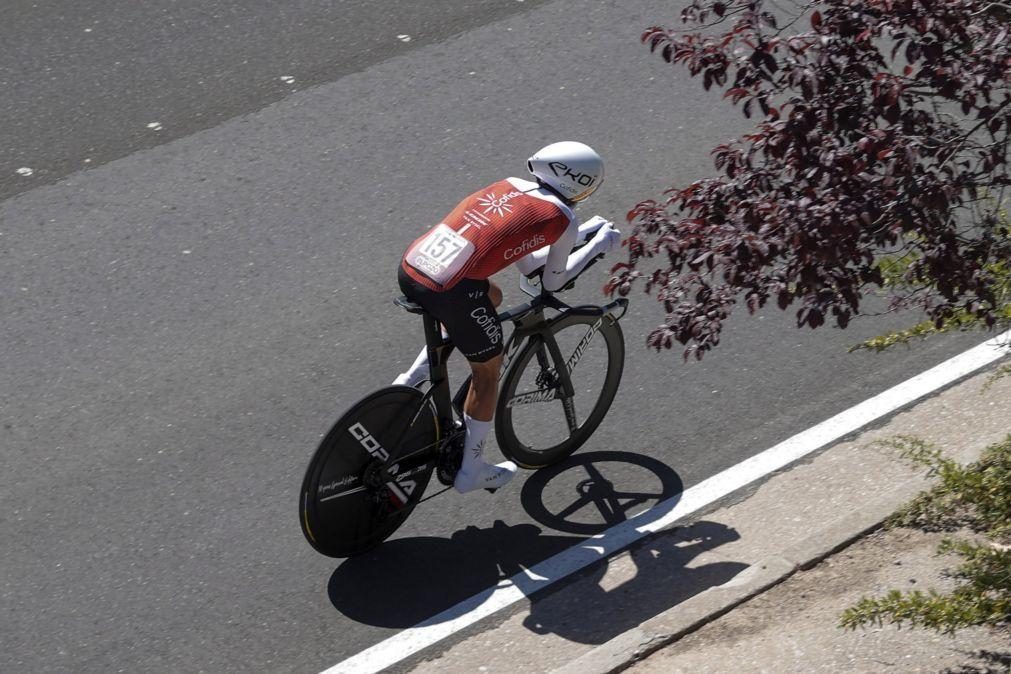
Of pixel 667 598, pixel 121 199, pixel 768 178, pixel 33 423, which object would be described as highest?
pixel 768 178

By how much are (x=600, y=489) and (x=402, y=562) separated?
1.08m

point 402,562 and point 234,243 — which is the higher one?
point 234,243

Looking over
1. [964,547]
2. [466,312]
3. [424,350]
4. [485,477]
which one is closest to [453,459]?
[485,477]

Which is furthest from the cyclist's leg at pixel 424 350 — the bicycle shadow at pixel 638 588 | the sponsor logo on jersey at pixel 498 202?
the bicycle shadow at pixel 638 588

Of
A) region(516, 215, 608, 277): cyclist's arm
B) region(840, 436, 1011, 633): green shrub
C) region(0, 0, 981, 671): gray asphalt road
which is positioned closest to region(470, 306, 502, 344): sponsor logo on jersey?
region(516, 215, 608, 277): cyclist's arm

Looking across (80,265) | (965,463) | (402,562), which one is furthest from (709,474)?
(80,265)

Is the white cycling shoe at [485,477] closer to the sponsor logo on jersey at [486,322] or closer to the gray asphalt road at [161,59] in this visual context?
the sponsor logo on jersey at [486,322]

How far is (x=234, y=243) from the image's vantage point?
8.16 metres

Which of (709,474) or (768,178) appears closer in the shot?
(768,178)

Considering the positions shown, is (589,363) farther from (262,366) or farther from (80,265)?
(80,265)

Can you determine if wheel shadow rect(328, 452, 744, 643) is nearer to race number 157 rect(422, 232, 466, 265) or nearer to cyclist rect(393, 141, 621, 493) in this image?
cyclist rect(393, 141, 621, 493)

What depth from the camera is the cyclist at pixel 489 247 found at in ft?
18.7

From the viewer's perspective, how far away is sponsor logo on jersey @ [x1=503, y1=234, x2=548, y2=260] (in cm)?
575

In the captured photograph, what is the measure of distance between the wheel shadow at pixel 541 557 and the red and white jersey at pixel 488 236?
130 cm
